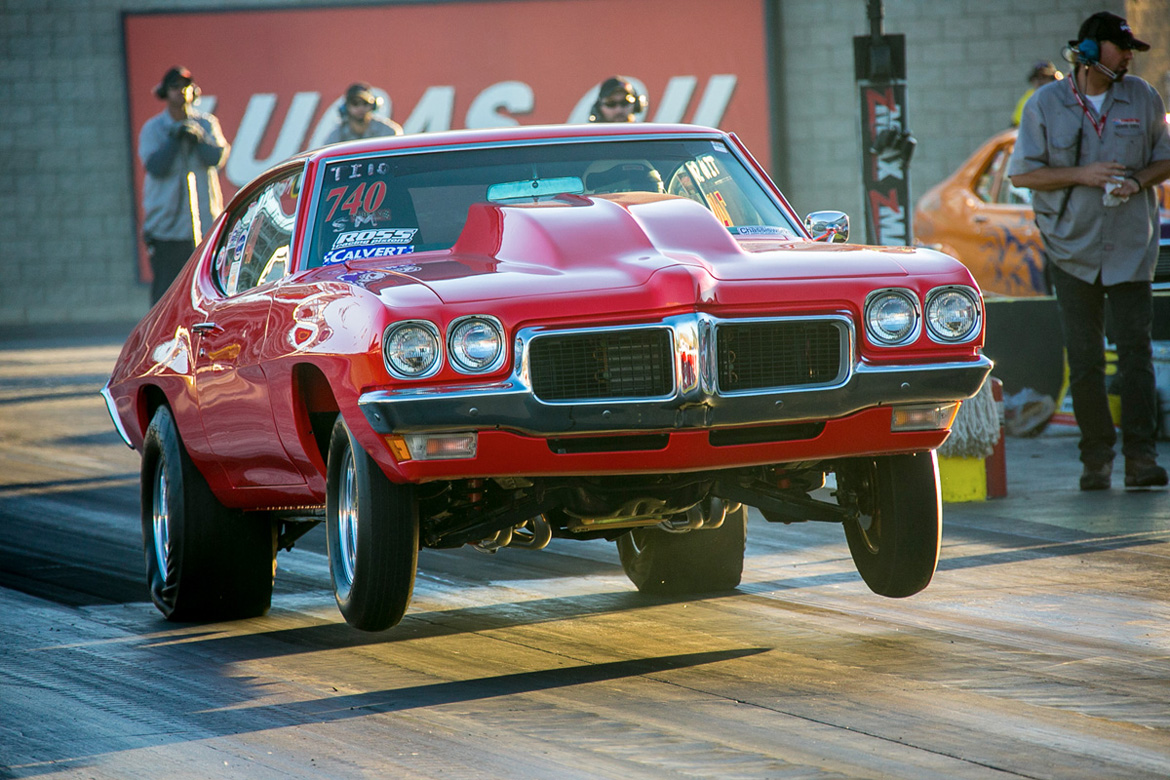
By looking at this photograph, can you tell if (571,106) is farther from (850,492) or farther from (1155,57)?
(850,492)

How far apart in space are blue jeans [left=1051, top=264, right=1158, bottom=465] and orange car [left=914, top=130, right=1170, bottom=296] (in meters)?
3.42

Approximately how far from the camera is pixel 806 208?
23.0 meters

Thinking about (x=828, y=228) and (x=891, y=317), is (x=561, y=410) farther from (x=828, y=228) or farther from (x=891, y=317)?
(x=828, y=228)

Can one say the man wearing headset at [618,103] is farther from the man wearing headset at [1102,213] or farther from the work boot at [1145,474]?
the work boot at [1145,474]

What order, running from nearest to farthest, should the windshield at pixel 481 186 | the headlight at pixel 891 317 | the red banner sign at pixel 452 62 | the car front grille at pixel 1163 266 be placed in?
the headlight at pixel 891 317 → the windshield at pixel 481 186 → the car front grille at pixel 1163 266 → the red banner sign at pixel 452 62

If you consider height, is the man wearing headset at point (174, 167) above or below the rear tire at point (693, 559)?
above

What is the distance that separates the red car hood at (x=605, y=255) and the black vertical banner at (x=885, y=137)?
193 inches

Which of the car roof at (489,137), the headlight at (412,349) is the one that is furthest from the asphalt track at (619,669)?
the car roof at (489,137)

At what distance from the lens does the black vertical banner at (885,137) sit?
10023mm

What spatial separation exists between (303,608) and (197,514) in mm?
538

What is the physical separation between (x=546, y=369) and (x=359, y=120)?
7650 mm

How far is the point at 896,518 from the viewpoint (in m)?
5.16


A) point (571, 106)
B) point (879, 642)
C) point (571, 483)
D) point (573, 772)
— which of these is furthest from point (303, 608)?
point (571, 106)

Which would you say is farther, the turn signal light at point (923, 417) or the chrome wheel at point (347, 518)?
the chrome wheel at point (347, 518)
